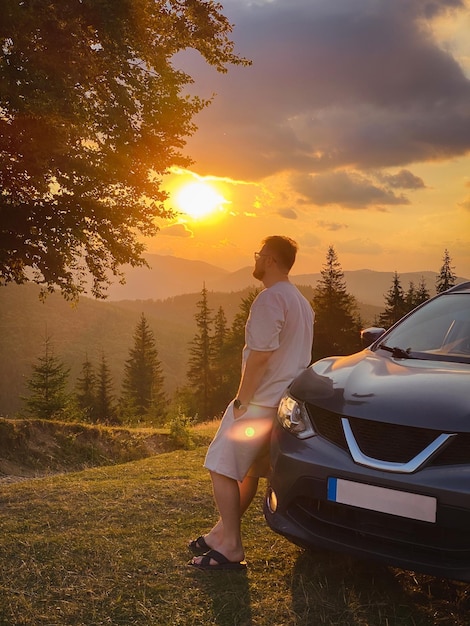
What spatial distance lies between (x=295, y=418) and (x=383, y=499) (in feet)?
2.51

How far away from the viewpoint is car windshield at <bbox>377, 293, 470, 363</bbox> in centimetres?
402

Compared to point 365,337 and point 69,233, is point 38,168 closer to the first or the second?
point 69,233

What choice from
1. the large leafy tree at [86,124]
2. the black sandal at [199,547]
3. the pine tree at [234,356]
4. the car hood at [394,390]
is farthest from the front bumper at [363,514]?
the pine tree at [234,356]

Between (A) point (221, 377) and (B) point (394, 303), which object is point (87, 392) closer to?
(A) point (221, 377)

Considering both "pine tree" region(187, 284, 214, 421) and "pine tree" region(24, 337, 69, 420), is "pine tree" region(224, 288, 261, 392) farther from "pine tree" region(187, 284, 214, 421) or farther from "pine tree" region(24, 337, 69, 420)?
"pine tree" region(24, 337, 69, 420)

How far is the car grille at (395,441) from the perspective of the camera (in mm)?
2766

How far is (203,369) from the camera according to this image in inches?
2456

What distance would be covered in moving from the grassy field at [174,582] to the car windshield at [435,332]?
58.1 inches

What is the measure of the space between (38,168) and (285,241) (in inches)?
325

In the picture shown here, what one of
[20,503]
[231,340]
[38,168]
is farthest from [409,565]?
[231,340]

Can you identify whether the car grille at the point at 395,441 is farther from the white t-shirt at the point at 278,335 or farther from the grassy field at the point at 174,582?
the grassy field at the point at 174,582

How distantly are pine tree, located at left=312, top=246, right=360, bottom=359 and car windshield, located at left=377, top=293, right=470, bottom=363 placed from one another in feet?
143

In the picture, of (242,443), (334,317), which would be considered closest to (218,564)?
(242,443)

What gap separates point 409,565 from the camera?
2.88 meters
